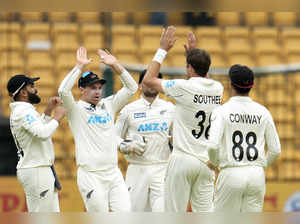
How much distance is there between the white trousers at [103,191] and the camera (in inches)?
201

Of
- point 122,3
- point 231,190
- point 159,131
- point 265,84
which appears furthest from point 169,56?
point 122,3

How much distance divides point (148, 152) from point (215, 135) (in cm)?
202

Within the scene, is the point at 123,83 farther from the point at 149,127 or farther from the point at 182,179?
the point at 182,179

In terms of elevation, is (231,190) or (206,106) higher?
(206,106)

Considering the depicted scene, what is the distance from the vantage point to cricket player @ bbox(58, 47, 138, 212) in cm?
515

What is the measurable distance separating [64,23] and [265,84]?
350cm

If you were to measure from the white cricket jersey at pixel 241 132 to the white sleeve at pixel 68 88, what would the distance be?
156cm

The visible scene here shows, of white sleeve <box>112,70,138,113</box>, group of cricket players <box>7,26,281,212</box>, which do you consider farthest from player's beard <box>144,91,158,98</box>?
white sleeve <box>112,70,138,113</box>

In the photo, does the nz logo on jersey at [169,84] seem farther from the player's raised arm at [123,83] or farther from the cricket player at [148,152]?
the cricket player at [148,152]

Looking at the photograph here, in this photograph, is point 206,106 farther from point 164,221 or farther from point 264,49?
point 264,49

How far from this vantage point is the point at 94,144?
5.25m

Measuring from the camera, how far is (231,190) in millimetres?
4207

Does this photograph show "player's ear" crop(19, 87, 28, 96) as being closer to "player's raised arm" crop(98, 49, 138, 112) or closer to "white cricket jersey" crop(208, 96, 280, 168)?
"player's raised arm" crop(98, 49, 138, 112)

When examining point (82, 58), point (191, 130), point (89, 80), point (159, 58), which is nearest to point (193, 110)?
point (191, 130)
